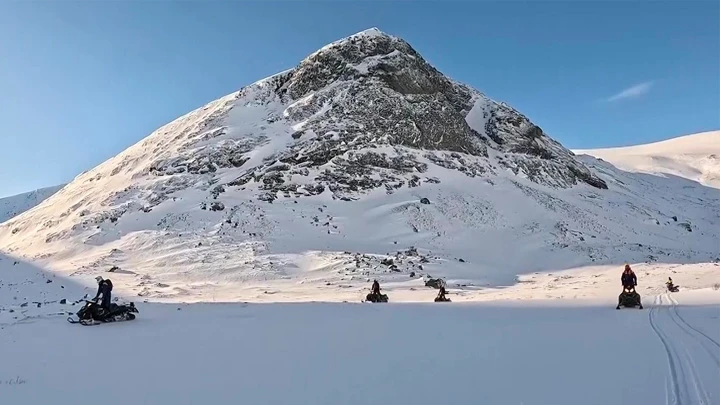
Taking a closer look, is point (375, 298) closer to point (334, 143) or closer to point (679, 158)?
point (334, 143)

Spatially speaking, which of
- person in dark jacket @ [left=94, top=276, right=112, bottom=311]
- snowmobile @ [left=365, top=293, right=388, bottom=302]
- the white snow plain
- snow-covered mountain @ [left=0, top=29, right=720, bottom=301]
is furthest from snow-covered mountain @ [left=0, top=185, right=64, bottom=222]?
person in dark jacket @ [left=94, top=276, right=112, bottom=311]

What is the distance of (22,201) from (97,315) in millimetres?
140991

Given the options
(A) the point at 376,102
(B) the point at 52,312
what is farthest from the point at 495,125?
(B) the point at 52,312

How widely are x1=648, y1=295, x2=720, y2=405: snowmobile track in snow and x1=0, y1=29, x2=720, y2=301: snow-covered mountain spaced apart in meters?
14.8

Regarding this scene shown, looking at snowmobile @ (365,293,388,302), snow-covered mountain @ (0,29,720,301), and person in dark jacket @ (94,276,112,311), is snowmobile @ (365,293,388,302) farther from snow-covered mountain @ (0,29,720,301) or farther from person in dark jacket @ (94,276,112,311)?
person in dark jacket @ (94,276,112,311)

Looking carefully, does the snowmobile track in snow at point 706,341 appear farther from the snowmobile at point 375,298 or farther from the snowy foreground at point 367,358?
the snowmobile at point 375,298

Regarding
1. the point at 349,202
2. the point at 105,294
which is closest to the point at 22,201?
the point at 349,202

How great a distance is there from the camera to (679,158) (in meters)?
115

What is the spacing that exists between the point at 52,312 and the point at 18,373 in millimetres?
8898

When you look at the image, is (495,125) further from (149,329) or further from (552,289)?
(149,329)

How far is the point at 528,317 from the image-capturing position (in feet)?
47.1

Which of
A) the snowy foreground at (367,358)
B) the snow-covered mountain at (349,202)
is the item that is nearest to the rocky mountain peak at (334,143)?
the snow-covered mountain at (349,202)

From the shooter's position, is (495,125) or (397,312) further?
(495,125)

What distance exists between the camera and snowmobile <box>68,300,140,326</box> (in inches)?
550
